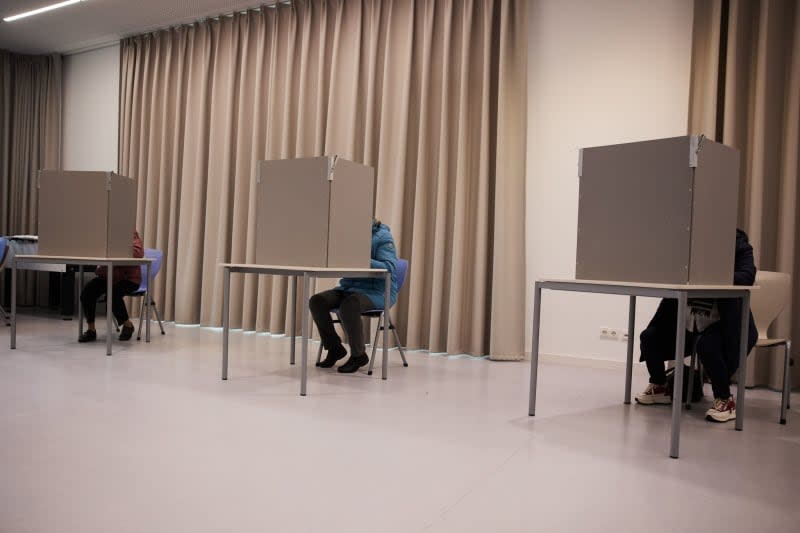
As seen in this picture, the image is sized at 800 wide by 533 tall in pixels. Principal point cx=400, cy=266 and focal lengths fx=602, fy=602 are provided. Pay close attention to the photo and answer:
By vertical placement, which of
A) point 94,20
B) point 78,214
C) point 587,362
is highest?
point 94,20

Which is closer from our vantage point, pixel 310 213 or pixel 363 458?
pixel 363 458

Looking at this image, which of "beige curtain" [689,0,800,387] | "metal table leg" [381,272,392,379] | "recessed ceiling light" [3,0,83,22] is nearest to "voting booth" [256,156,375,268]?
"metal table leg" [381,272,392,379]

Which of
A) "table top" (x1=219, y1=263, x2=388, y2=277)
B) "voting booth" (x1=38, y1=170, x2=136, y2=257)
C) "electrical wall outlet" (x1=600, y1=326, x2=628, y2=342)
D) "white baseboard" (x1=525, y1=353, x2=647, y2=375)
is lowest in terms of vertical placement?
"white baseboard" (x1=525, y1=353, x2=647, y2=375)

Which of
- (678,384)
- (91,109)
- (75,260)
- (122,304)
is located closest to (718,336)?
(678,384)

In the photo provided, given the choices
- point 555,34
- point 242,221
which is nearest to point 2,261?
point 242,221

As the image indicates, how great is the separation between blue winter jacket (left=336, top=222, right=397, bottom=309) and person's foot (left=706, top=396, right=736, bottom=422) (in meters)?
1.73

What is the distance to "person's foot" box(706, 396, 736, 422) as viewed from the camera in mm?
2633

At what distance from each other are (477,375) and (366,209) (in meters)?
1.19

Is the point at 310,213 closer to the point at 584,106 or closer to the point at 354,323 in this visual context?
the point at 354,323

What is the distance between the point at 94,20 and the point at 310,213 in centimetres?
426

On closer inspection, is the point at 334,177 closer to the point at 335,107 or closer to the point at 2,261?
the point at 335,107

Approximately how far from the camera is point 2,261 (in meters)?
5.12

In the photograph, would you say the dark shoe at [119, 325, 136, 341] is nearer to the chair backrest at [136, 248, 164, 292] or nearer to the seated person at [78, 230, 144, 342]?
the seated person at [78, 230, 144, 342]

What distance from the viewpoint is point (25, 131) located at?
6941 millimetres
